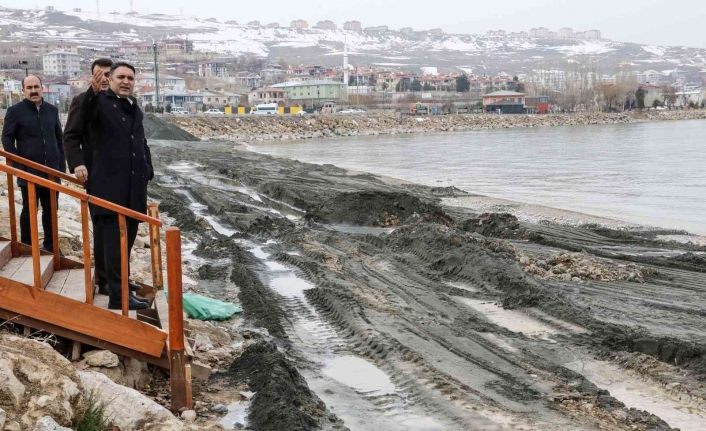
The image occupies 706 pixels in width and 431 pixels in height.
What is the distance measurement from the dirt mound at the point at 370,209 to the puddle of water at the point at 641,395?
966cm

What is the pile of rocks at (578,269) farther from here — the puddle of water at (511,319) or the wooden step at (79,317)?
the wooden step at (79,317)

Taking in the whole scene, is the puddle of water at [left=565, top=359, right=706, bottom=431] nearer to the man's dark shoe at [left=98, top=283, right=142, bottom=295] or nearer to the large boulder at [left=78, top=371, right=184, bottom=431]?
the large boulder at [left=78, top=371, right=184, bottom=431]

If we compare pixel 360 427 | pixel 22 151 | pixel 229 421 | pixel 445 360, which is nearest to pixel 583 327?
pixel 445 360

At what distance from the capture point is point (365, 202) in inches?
677

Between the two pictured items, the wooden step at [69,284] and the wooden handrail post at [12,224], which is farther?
the wooden handrail post at [12,224]

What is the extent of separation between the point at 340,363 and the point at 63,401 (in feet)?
10.1

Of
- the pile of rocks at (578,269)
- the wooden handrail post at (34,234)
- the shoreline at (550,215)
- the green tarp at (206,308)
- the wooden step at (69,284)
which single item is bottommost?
the shoreline at (550,215)

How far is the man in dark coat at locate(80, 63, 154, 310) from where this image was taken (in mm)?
5520

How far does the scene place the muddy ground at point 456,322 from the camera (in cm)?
571

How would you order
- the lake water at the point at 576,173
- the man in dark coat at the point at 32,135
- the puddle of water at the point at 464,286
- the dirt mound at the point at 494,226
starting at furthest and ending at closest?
the lake water at the point at 576,173
the dirt mound at the point at 494,226
the puddle of water at the point at 464,286
the man in dark coat at the point at 32,135

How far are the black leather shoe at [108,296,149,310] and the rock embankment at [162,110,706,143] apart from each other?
6514 centimetres

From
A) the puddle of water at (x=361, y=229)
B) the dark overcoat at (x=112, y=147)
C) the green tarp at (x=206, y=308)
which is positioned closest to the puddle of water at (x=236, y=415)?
the dark overcoat at (x=112, y=147)

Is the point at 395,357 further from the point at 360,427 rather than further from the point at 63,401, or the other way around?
the point at 63,401

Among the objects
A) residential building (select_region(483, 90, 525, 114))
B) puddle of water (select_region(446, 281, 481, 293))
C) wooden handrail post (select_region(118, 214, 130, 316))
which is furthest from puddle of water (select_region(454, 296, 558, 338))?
residential building (select_region(483, 90, 525, 114))
